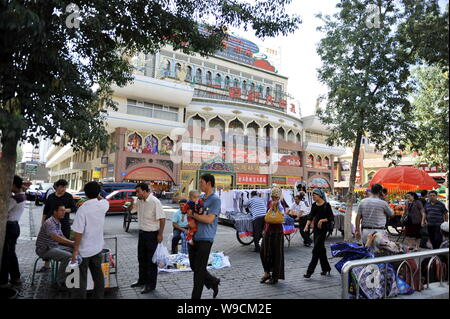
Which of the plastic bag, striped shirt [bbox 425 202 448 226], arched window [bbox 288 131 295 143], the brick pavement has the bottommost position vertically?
the brick pavement

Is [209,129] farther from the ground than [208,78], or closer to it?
closer to it

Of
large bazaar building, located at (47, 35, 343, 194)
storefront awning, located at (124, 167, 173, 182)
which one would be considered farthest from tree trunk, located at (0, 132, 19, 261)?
storefront awning, located at (124, 167, 173, 182)

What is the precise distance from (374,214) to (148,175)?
2496cm

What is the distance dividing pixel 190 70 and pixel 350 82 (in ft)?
98.3

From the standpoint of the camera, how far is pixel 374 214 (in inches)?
218

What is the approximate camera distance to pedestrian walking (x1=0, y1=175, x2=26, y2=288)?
4920 mm

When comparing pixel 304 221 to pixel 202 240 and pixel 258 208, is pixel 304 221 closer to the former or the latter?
pixel 258 208

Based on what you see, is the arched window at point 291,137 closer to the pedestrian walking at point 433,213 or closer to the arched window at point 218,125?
the arched window at point 218,125

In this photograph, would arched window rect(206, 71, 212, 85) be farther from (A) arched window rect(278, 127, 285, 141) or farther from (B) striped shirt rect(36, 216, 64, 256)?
(B) striped shirt rect(36, 216, 64, 256)

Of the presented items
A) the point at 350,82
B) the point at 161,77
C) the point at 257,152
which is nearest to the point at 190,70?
the point at 161,77

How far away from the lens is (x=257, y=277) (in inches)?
235

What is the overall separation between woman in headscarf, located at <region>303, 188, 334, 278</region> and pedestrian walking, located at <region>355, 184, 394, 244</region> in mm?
635

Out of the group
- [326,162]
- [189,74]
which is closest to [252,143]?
[189,74]

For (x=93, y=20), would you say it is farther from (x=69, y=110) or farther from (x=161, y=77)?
(x=161, y=77)
